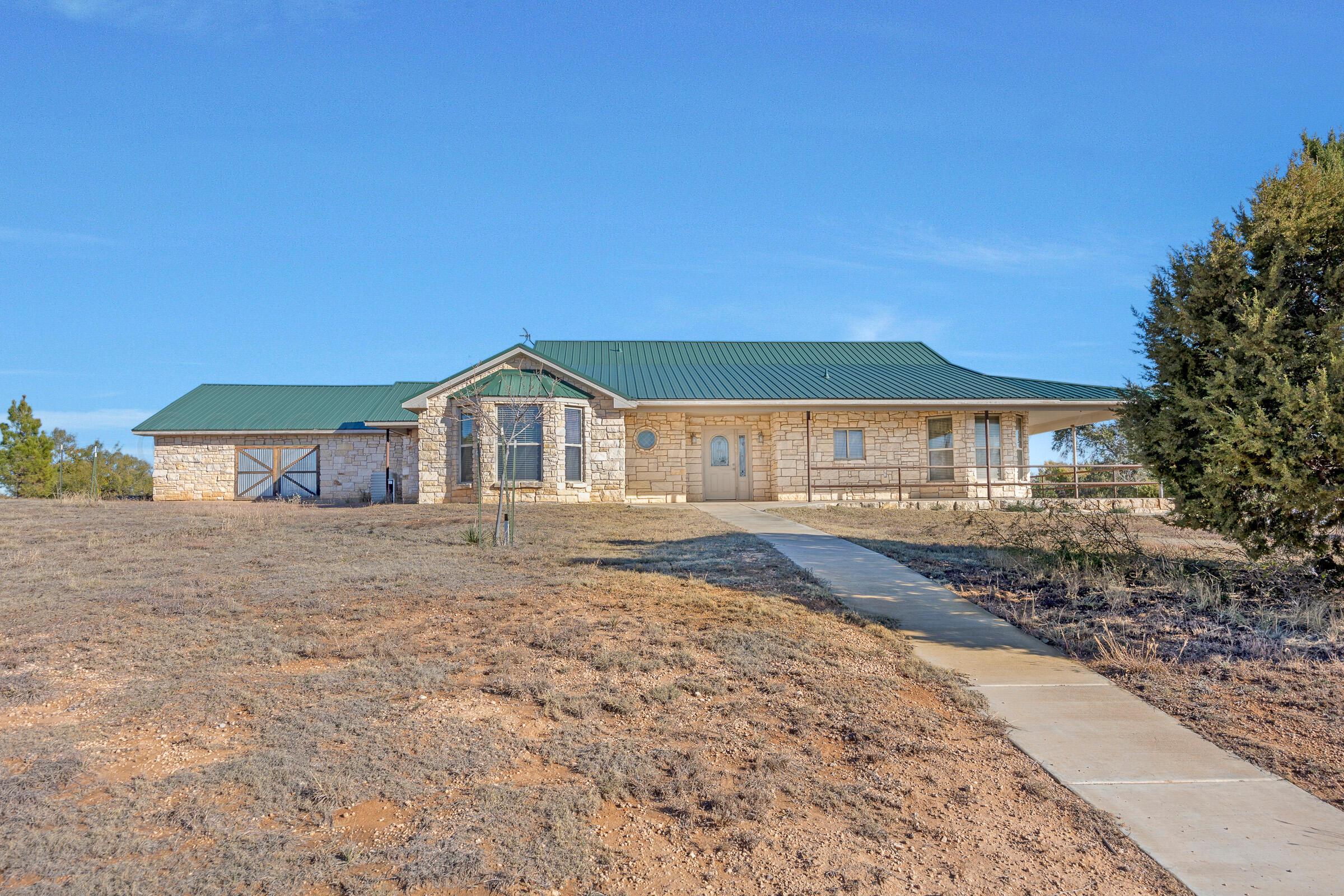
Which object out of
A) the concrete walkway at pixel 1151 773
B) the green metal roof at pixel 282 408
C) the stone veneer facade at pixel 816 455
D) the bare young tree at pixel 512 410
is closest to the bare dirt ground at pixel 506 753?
the concrete walkway at pixel 1151 773

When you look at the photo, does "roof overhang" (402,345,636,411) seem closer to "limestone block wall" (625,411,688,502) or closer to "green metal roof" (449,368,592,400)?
"green metal roof" (449,368,592,400)

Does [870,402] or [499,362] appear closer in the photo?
[499,362]

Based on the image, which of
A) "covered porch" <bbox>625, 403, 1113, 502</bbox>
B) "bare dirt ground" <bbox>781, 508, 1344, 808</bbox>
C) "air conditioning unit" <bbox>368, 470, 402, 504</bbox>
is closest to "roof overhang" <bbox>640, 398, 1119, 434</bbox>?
"covered porch" <bbox>625, 403, 1113, 502</bbox>

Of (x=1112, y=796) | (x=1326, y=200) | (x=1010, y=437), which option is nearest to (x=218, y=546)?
(x=1112, y=796)

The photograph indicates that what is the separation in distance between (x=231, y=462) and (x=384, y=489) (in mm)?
6016

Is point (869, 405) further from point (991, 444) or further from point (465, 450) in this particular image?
point (465, 450)

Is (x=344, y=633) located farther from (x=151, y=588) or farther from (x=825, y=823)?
(x=825, y=823)

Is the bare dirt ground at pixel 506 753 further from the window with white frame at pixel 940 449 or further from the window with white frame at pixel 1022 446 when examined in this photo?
the window with white frame at pixel 1022 446

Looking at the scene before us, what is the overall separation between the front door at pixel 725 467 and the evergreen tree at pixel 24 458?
87.0 feet

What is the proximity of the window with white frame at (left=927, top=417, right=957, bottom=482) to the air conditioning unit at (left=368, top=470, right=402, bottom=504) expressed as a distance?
610 inches

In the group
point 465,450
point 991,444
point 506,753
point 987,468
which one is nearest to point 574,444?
point 465,450

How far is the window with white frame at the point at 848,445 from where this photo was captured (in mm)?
23594

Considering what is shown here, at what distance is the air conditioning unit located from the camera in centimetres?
2514

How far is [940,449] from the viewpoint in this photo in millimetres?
23703
